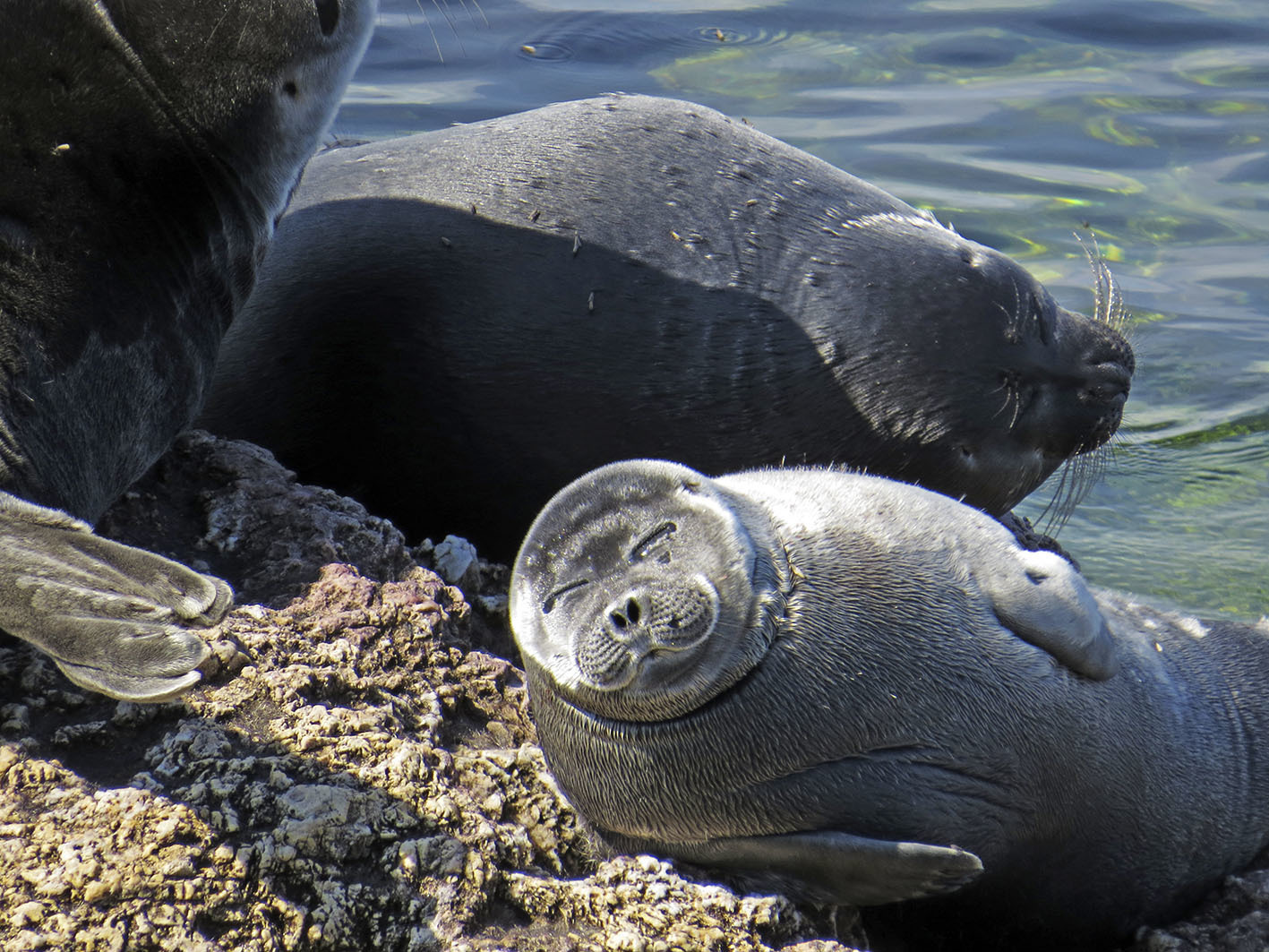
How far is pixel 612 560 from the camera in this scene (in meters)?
2.98

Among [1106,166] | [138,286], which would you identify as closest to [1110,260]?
[1106,166]

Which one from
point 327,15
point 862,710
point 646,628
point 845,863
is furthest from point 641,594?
point 327,15

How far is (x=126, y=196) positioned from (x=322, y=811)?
152cm

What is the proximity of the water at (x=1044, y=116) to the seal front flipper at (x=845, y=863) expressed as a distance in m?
3.73

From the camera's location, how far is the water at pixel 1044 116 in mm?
6906

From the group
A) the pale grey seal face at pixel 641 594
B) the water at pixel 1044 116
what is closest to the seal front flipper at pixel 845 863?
the pale grey seal face at pixel 641 594

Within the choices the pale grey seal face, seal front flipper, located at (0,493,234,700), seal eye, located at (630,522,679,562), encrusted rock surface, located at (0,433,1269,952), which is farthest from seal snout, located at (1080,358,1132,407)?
seal front flipper, located at (0,493,234,700)

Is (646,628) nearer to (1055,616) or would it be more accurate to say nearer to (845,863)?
(845,863)

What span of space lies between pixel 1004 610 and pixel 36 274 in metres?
2.21

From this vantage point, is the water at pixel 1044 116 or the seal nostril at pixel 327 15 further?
the water at pixel 1044 116

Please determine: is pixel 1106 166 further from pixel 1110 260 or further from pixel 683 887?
pixel 683 887

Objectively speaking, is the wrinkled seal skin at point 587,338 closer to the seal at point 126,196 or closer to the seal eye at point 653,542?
the seal at point 126,196

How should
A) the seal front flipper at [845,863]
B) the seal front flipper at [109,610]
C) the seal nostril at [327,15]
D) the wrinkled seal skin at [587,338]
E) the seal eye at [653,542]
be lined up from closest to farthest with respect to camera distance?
the seal front flipper at [109,610]
the seal front flipper at [845,863]
the seal eye at [653,542]
the seal nostril at [327,15]
the wrinkled seal skin at [587,338]

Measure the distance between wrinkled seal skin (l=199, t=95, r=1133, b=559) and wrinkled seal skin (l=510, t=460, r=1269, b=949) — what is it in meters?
0.97
